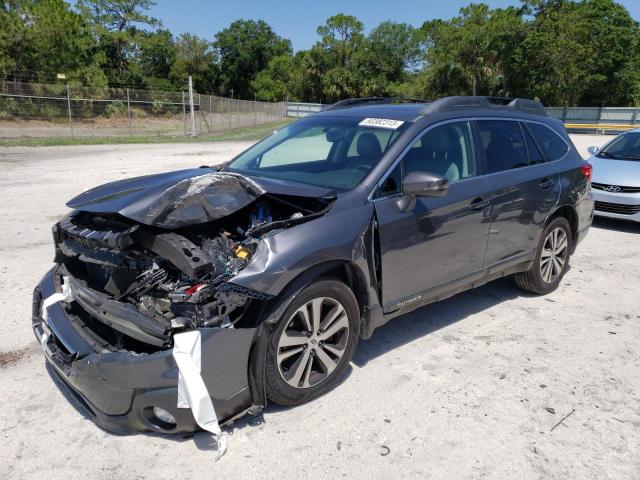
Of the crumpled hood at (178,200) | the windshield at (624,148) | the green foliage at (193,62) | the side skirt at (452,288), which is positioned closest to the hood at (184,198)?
the crumpled hood at (178,200)

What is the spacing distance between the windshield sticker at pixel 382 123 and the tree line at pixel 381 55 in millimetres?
34102

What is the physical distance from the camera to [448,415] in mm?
3254

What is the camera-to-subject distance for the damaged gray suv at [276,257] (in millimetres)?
2742

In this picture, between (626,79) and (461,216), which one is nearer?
(461,216)

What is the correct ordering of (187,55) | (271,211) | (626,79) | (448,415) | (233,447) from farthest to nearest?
(187,55) < (626,79) < (271,211) < (448,415) < (233,447)

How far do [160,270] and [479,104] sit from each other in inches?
124

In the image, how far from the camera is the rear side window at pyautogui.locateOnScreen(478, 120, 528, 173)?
4.44 metres

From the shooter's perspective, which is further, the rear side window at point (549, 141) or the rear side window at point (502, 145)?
the rear side window at point (549, 141)

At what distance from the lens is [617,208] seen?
26.9 feet

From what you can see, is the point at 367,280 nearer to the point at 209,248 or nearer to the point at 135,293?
the point at 209,248

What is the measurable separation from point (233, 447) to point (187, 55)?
72867 mm

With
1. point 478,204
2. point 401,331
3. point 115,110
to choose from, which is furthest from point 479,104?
point 115,110

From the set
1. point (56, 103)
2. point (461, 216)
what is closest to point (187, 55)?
point (56, 103)

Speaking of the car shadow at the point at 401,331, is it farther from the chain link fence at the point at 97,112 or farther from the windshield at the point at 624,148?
the chain link fence at the point at 97,112
